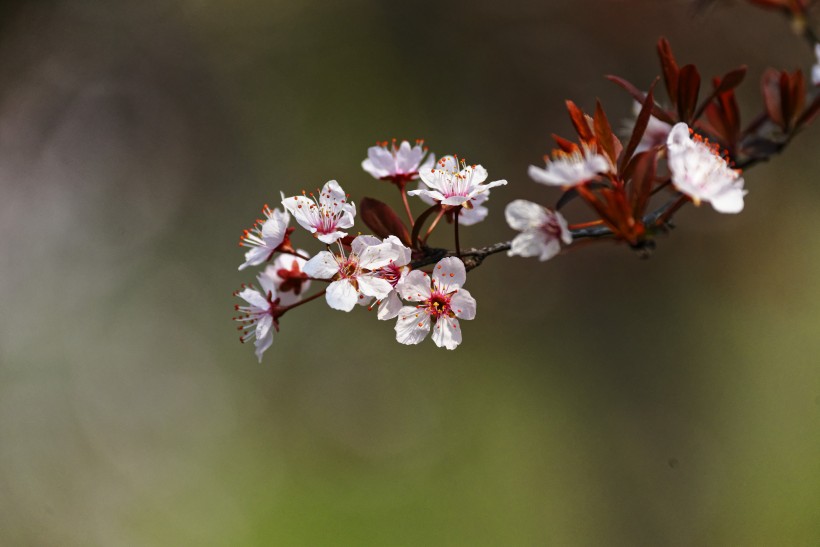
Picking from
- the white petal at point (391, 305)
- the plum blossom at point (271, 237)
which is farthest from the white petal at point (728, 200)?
the plum blossom at point (271, 237)

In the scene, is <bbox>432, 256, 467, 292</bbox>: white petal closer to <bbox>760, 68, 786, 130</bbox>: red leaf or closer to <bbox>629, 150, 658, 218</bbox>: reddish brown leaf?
<bbox>629, 150, 658, 218</bbox>: reddish brown leaf

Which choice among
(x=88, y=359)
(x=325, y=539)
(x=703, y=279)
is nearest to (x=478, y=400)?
(x=325, y=539)

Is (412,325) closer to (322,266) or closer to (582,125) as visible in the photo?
(322,266)

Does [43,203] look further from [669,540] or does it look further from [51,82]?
[669,540]

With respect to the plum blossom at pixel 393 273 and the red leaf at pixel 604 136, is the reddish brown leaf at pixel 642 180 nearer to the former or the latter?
the red leaf at pixel 604 136

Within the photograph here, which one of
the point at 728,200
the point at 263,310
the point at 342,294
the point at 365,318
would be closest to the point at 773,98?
the point at 728,200

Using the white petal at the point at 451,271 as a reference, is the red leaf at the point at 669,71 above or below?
above
